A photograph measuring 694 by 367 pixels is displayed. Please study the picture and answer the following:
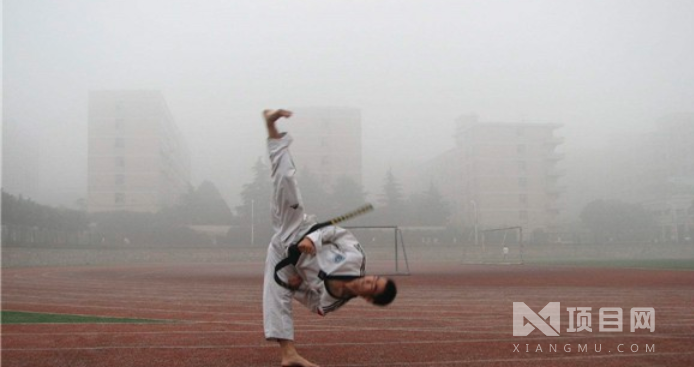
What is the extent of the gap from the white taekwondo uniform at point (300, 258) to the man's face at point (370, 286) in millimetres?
224

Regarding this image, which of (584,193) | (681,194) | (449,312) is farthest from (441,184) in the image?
(449,312)

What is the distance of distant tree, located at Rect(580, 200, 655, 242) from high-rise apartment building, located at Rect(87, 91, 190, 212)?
149ft

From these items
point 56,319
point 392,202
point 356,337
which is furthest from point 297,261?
point 392,202

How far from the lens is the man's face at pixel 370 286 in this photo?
156 inches

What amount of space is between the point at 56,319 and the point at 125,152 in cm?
5480

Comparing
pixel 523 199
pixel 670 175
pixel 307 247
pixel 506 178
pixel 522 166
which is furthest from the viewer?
pixel 670 175

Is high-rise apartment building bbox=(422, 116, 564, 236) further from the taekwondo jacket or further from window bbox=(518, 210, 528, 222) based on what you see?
the taekwondo jacket

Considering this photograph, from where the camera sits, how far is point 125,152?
6097 centimetres

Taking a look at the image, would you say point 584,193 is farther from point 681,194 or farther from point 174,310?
point 174,310

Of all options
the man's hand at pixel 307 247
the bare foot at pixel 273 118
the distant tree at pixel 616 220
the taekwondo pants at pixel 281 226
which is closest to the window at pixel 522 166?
the distant tree at pixel 616 220

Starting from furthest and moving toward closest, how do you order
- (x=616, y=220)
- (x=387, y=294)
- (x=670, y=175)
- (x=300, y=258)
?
(x=670, y=175), (x=616, y=220), (x=300, y=258), (x=387, y=294)

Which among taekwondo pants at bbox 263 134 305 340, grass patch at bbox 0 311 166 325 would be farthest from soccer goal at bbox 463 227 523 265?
taekwondo pants at bbox 263 134 305 340

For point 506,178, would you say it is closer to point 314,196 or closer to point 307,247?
point 314,196

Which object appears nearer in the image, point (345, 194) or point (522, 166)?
point (345, 194)
